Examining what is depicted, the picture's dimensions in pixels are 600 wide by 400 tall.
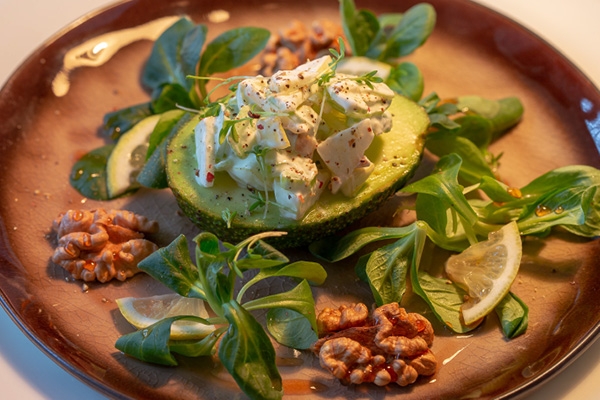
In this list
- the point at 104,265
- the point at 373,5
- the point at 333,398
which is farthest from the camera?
the point at 373,5

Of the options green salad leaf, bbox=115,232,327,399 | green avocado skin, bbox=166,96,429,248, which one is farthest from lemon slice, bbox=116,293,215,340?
green avocado skin, bbox=166,96,429,248

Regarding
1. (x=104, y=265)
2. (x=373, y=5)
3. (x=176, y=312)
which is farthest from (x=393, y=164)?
Result: (x=373, y=5)

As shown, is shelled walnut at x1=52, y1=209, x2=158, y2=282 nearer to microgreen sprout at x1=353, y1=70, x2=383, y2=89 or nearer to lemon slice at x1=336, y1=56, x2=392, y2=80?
microgreen sprout at x1=353, y1=70, x2=383, y2=89

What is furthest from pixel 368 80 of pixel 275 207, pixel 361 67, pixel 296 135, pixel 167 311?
pixel 167 311

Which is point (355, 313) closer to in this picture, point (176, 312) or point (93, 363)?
point (176, 312)

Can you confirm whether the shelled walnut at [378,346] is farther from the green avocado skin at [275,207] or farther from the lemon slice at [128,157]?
the lemon slice at [128,157]

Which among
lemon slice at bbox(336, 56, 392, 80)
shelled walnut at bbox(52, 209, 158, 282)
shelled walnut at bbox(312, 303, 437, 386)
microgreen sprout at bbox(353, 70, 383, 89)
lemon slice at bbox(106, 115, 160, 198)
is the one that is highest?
microgreen sprout at bbox(353, 70, 383, 89)
